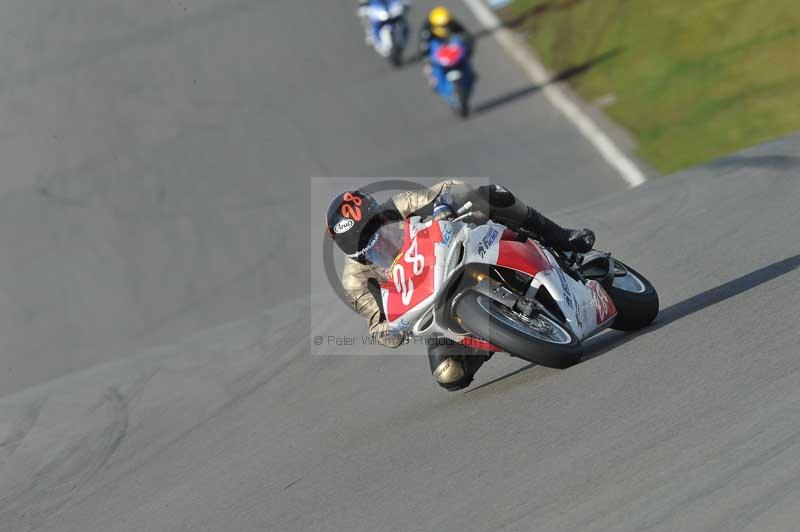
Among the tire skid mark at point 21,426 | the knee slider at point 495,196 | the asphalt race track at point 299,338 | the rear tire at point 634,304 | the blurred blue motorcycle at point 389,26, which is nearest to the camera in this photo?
the asphalt race track at point 299,338

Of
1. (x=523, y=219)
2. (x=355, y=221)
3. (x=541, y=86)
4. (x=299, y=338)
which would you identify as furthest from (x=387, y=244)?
(x=541, y=86)

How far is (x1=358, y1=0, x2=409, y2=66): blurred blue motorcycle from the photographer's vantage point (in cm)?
1823

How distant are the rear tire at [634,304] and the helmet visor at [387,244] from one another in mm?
1191

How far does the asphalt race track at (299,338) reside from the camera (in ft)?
14.9

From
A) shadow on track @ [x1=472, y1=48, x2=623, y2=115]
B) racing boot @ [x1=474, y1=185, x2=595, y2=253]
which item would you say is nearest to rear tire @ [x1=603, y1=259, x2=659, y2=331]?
racing boot @ [x1=474, y1=185, x2=595, y2=253]

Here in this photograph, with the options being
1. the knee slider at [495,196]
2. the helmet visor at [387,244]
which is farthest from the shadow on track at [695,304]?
the helmet visor at [387,244]

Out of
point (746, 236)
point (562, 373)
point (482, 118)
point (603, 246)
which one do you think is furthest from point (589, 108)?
point (562, 373)

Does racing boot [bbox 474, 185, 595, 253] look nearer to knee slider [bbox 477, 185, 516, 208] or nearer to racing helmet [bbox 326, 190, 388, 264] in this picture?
knee slider [bbox 477, 185, 516, 208]

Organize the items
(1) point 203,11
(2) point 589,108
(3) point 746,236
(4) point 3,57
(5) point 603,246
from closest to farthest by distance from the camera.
Result: (3) point 746,236 < (5) point 603,246 < (2) point 589,108 < (4) point 3,57 < (1) point 203,11

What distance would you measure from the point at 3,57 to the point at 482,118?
7.64 meters

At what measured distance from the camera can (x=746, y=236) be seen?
25.3 ft

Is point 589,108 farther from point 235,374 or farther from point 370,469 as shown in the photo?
point 370,469

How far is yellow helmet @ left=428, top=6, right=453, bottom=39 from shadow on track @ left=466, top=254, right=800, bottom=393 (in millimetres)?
10808

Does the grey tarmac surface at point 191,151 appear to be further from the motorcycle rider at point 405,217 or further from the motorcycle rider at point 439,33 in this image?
the motorcycle rider at point 405,217
